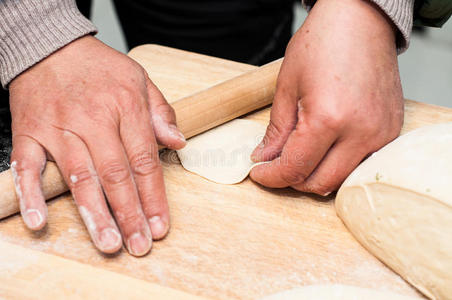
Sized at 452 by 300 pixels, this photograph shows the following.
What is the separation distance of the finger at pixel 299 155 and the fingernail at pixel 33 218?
1.72 ft

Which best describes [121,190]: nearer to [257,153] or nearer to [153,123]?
[153,123]

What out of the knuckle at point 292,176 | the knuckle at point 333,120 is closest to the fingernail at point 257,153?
the knuckle at point 292,176

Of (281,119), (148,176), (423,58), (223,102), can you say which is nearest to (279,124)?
(281,119)

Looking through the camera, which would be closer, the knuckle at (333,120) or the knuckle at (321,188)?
the knuckle at (333,120)

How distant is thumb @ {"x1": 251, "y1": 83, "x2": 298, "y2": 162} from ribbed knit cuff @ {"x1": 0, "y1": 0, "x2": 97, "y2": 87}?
561 millimetres

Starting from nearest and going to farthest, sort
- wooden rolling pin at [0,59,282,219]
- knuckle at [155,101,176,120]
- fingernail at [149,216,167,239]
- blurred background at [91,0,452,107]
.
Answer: fingernail at [149,216,167,239] < knuckle at [155,101,176,120] < wooden rolling pin at [0,59,282,219] < blurred background at [91,0,452,107]

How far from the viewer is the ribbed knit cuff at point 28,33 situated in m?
1.02

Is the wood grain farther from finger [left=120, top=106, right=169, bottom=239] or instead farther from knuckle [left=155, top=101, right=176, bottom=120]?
knuckle [left=155, top=101, right=176, bottom=120]

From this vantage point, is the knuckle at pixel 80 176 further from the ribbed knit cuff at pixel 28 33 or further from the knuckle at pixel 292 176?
the knuckle at pixel 292 176

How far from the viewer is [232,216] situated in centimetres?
100

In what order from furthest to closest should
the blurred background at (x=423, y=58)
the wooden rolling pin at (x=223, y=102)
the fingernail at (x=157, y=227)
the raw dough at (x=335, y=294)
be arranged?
the blurred background at (x=423, y=58)
the wooden rolling pin at (x=223, y=102)
the fingernail at (x=157, y=227)
the raw dough at (x=335, y=294)

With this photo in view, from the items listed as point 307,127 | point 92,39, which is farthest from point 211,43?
point 307,127

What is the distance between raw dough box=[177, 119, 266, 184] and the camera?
3.55 feet

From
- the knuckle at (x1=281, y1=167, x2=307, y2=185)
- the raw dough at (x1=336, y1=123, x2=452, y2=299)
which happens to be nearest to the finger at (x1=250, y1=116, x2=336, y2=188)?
the knuckle at (x1=281, y1=167, x2=307, y2=185)
